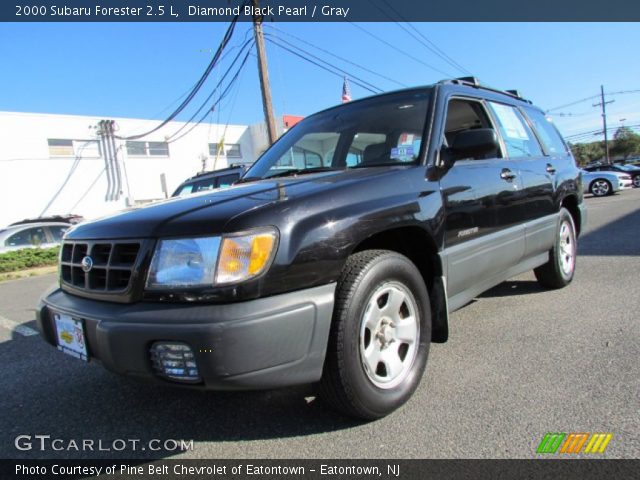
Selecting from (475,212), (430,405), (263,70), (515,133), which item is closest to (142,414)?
(430,405)

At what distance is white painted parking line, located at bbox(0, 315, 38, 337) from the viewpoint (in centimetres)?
445

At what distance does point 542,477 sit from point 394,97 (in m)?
2.47

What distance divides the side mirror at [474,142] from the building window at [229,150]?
24514 millimetres

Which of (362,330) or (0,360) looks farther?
(0,360)

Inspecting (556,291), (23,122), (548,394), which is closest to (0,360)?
(548,394)

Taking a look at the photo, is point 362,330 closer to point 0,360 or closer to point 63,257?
point 63,257

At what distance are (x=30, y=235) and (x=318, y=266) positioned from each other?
11377 millimetres

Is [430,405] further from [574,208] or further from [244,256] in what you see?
[574,208]

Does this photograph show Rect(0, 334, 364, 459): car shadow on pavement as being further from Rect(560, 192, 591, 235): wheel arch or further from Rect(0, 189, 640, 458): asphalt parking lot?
Rect(560, 192, 591, 235): wheel arch

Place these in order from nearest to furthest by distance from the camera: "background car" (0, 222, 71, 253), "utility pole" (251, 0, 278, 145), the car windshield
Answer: the car windshield → "background car" (0, 222, 71, 253) → "utility pole" (251, 0, 278, 145)

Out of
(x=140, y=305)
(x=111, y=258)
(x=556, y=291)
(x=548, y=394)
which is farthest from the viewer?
(x=556, y=291)

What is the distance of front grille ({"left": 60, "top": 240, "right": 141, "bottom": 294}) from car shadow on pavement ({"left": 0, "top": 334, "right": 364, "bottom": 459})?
655 millimetres

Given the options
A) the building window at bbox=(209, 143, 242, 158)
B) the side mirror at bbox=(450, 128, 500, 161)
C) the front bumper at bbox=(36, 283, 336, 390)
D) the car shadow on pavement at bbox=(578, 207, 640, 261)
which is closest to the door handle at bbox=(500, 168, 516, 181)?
the side mirror at bbox=(450, 128, 500, 161)

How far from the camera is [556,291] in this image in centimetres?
459
